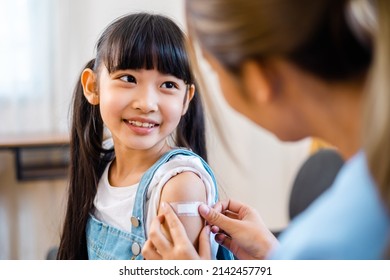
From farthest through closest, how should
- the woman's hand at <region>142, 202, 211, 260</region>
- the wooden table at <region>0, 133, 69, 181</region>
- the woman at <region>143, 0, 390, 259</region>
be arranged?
the wooden table at <region>0, 133, 69, 181</region> → the woman's hand at <region>142, 202, 211, 260</region> → the woman at <region>143, 0, 390, 259</region>

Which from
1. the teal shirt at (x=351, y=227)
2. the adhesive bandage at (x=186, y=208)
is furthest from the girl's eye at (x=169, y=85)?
the teal shirt at (x=351, y=227)

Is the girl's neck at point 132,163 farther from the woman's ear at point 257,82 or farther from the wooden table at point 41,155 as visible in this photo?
the wooden table at point 41,155

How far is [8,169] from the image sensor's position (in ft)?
5.66

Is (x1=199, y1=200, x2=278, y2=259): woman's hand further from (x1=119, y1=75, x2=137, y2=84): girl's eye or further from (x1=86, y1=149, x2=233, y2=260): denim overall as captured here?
(x1=119, y1=75, x2=137, y2=84): girl's eye

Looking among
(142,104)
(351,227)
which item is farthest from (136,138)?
(351,227)

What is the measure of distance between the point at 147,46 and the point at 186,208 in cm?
17

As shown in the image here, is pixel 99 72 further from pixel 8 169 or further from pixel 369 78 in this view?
pixel 8 169

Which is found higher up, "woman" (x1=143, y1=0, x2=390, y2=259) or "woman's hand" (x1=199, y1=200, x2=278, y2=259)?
"woman" (x1=143, y1=0, x2=390, y2=259)

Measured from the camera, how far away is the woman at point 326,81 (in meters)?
0.35

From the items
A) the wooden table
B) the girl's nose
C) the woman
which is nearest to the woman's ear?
the woman

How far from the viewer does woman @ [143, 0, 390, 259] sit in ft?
1.15

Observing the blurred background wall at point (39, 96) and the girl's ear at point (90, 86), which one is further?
the blurred background wall at point (39, 96)

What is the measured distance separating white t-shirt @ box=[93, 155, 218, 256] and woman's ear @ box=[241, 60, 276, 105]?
178mm
